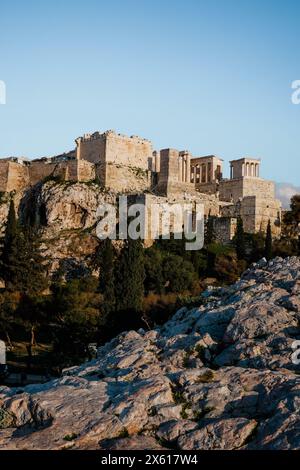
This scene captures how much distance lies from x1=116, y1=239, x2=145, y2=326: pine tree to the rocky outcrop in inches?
681

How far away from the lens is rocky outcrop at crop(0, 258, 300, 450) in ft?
51.3

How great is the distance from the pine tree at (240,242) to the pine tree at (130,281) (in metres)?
10.2

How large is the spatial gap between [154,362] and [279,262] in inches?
393

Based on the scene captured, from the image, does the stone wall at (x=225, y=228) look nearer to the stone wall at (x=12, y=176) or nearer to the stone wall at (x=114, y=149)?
the stone wall at (x=114, y=149)

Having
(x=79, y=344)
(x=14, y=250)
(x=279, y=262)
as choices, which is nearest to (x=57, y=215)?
(x=14, y=250)

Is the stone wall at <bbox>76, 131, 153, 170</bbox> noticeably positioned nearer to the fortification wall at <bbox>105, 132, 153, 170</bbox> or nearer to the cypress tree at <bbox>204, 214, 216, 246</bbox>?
the fortification wall at <bbox>105, 132, 153, 170</bbox>

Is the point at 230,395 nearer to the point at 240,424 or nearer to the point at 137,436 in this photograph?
the point at 240,424

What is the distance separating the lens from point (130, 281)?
1746 inches

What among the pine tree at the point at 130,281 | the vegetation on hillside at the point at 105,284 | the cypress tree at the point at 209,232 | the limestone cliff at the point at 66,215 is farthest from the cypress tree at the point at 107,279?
the cypress tree at the point at 209,232

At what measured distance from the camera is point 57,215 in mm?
57469

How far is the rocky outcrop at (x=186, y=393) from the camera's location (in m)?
15.6

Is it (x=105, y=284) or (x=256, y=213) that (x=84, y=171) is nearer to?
(x=256, y=213)

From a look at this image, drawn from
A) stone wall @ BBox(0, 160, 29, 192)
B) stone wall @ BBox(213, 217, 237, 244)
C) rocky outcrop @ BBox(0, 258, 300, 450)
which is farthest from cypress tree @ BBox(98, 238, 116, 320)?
rocky outcrop @ BBox(0, 258, 300, 450)

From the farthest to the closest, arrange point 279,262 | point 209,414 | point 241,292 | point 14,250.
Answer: point 14,250 < point 279,262 < point 241,292 < point 209,414
